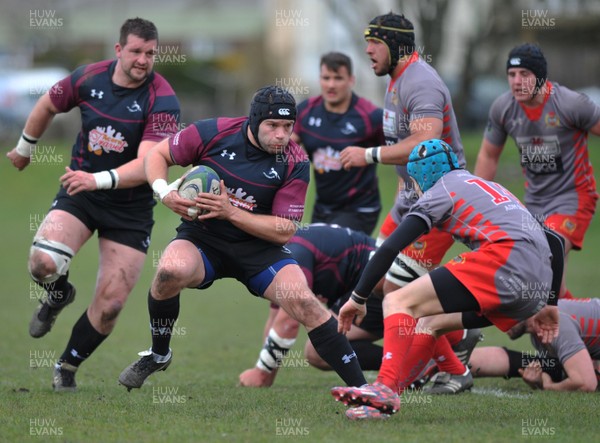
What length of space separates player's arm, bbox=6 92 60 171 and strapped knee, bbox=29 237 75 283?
3.45 feet

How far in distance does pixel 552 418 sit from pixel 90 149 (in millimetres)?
3969

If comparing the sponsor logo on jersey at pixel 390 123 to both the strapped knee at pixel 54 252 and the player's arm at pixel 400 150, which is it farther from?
the strapped knee at pixel 54 252

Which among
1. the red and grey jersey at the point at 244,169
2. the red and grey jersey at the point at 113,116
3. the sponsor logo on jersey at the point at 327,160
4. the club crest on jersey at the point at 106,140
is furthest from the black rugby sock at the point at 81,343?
the sponsor logo on jersey at the point at 327,160

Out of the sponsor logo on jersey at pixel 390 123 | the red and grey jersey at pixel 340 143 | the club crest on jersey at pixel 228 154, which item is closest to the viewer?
the club crest on jersey at pixel 228 154

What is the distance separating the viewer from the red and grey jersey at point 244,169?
6391 mm

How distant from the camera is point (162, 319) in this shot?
6.39 metres

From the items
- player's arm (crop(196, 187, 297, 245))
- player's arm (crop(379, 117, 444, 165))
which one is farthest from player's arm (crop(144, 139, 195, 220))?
player's arm (crop(379, 117, 444, 165))

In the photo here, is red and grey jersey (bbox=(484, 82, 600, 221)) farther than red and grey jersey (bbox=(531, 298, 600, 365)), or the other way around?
red and grey jersey (bbox=(484, 82, 600, 221))

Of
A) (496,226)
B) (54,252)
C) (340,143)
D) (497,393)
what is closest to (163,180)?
(54,252)

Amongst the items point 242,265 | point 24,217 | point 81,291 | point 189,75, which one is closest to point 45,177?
point 24,217

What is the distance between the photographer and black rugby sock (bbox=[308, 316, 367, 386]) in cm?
Answer: 616

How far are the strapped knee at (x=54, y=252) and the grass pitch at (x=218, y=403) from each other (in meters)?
0.85

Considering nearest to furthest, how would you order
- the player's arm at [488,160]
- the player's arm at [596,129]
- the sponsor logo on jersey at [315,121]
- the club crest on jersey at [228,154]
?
the club crest on jersey at [228,154]
the player's arm at [596,129]
the player's arm at [488,160]
the sponsor logo on jersey at [315,121]

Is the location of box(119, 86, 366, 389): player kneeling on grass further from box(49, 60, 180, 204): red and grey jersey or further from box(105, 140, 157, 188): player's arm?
box(49, 60, 180, 204): red and grey jersey
